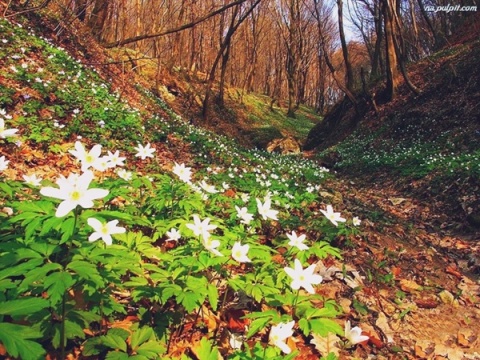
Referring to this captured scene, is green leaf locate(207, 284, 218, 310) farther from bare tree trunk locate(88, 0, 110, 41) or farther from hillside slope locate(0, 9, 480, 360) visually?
bare tree trunk locate(88, 0, 110, 41)

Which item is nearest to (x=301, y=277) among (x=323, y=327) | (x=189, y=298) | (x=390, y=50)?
(x=323, y=327)

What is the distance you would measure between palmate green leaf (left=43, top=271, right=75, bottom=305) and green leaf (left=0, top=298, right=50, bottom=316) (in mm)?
35

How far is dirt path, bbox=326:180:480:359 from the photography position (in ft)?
9.09

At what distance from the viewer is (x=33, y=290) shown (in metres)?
1.56

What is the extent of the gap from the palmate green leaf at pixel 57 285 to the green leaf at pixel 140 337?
481 millimetres

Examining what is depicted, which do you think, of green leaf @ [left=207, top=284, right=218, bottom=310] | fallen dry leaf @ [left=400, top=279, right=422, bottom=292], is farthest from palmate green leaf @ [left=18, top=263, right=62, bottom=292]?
fallen dry leaf @ [left=400, top=279, right=422, bottom=292]

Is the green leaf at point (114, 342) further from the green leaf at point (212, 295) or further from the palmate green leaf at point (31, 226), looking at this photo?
the palmate green leaf at point (31, 226)

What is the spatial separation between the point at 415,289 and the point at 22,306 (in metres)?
3.69

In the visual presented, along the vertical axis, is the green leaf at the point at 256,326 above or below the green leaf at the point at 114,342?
above

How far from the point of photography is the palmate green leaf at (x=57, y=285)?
1309mm

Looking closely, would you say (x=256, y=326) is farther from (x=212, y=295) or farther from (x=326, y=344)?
(x=326, y=344)

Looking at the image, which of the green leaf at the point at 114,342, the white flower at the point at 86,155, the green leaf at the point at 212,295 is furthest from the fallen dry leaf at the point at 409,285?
the white flower at the point at 86,155

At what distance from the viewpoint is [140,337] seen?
5.48ft

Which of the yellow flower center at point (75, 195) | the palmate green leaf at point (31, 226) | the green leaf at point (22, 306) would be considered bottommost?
the green leaf at point (22, 306)
